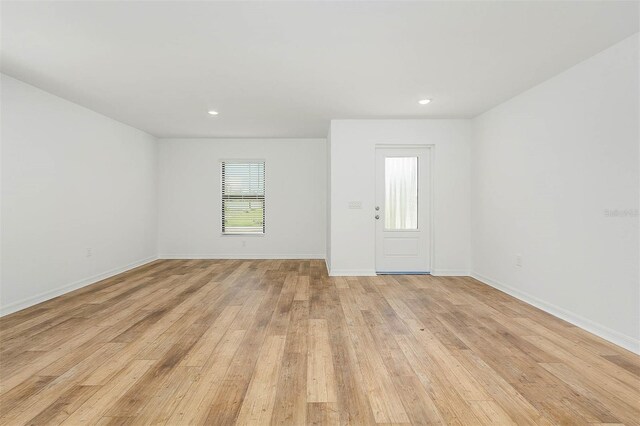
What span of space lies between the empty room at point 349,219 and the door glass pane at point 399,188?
4 centimetres

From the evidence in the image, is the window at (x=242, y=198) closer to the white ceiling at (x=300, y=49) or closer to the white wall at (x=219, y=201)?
the white wall at (x=219, y=201)

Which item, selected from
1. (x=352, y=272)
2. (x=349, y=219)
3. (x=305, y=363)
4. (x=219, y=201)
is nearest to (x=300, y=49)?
(x=305, y=363)

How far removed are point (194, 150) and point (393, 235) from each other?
14.9 ft

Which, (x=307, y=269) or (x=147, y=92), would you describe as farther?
(x=307, y=269)

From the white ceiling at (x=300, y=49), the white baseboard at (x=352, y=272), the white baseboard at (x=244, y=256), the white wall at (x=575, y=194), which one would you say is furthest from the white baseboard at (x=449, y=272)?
the white ceiling at (x=300, y=49)

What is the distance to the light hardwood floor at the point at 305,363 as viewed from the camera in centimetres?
174

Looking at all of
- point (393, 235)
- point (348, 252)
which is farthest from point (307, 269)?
point (393, 235)

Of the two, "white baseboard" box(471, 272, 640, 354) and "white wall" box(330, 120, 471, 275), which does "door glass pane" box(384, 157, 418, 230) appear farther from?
"white baseboard" box(471, 272, 640, 354)

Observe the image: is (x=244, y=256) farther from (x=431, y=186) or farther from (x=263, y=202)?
(x=431, y=186)

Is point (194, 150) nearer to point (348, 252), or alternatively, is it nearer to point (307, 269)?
point (307, 269)

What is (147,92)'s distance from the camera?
12.8ft

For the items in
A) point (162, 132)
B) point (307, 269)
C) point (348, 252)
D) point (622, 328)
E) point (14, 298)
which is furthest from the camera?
point (162, 132)

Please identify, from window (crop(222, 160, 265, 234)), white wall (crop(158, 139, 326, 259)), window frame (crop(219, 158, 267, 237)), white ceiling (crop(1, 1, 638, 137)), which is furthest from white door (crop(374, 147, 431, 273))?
window (crop(222, 160, 265, 234))

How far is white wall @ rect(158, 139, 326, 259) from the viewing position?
6703 millimetres
